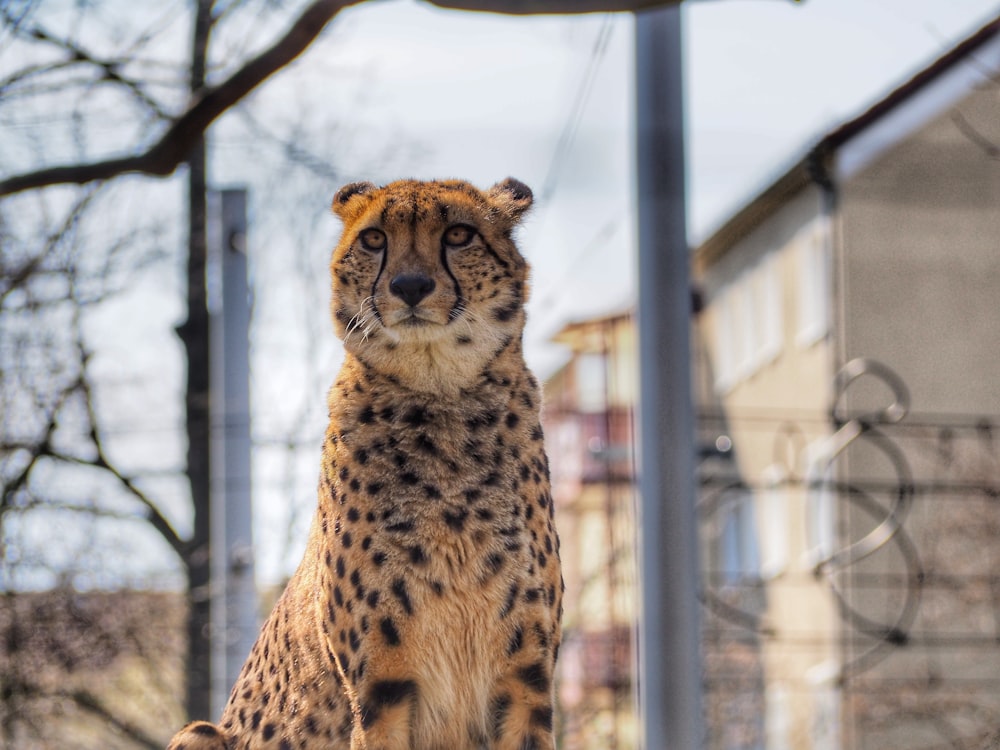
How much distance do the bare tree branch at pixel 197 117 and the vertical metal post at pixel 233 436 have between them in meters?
1.97

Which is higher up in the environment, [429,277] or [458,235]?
[458,235]

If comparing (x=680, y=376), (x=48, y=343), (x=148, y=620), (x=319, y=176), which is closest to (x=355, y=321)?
(x=680, y=376)

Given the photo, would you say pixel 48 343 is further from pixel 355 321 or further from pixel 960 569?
pixel 960 569

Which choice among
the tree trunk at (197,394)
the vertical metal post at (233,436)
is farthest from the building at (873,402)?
the vertical metal post at (233,436)

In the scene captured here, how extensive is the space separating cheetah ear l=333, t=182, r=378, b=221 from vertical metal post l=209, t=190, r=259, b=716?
3029 mm

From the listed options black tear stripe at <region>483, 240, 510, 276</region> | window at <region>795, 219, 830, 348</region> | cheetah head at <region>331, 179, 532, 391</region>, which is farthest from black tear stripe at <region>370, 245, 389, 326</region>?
window at <region>795, 219, 830, 348</region>

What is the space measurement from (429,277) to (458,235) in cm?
22

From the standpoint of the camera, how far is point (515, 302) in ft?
11.1

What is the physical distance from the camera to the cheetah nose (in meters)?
3.05

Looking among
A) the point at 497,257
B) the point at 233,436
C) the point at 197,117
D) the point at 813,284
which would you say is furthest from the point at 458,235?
the point at 813,284

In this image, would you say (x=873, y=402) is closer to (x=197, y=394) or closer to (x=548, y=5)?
(x=197, y=394)

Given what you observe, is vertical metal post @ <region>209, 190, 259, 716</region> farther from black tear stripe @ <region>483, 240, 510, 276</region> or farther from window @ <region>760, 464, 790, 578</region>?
window @ <region>760, 464, 790, 578</region>

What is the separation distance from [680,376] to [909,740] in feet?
65.2

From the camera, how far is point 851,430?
1513 centimetres
